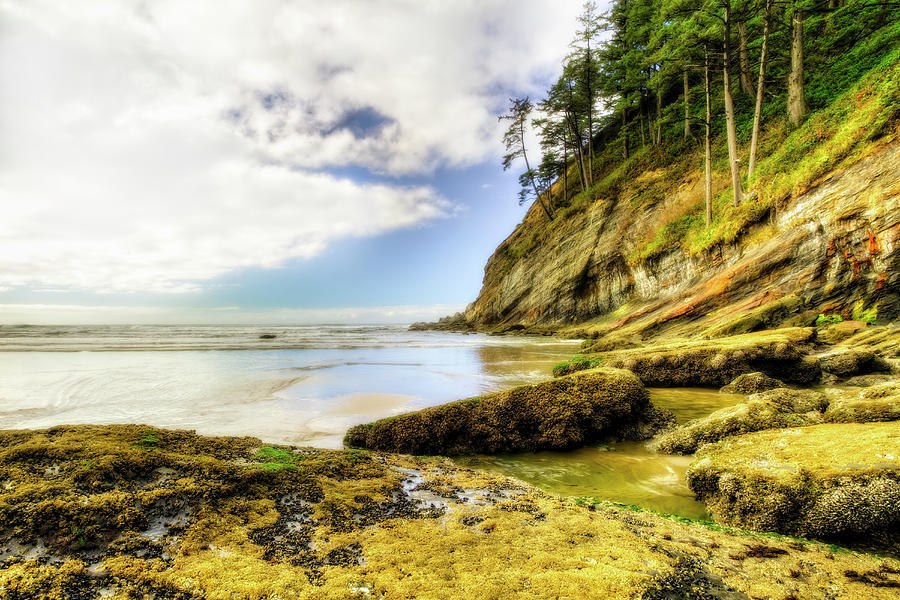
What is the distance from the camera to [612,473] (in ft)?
17.2

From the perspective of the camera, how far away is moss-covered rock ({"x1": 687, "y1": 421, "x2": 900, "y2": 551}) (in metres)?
3.08

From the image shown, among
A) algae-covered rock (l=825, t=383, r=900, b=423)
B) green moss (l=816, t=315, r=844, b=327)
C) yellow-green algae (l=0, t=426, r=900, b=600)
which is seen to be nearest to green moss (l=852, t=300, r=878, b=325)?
green moss (l=816, t=315, r=844, b=327)

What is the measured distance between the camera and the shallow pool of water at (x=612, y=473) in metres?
4.41

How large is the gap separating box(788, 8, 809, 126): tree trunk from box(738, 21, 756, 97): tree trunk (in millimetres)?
1973

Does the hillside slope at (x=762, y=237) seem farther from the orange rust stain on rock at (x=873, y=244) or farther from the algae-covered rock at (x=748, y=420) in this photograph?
the algae-covered rock at (x=748, y=420)

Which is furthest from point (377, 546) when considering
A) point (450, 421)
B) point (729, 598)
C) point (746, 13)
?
point (746, 13)

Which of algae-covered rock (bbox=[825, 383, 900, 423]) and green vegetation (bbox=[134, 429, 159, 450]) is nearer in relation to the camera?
green vegetation (bbox=[134, 429, 159, 450])

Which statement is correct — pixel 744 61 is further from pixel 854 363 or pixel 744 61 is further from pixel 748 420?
pixel 748 420

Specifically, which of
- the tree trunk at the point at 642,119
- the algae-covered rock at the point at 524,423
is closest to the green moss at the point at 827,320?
the algae-covered rock at the point at 524,423

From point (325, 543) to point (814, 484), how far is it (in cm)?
417

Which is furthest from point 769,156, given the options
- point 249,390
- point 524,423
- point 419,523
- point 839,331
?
point 249,390

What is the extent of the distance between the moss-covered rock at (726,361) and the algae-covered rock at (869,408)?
11.1 ft

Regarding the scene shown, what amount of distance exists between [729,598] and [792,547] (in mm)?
1354

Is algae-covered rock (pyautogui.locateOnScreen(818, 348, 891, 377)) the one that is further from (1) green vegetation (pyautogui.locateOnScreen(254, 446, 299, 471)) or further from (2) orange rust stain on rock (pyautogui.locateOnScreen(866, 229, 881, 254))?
(1) green vegetation (pyautogui.locateOnScreen(254, 446, 299, 471))
